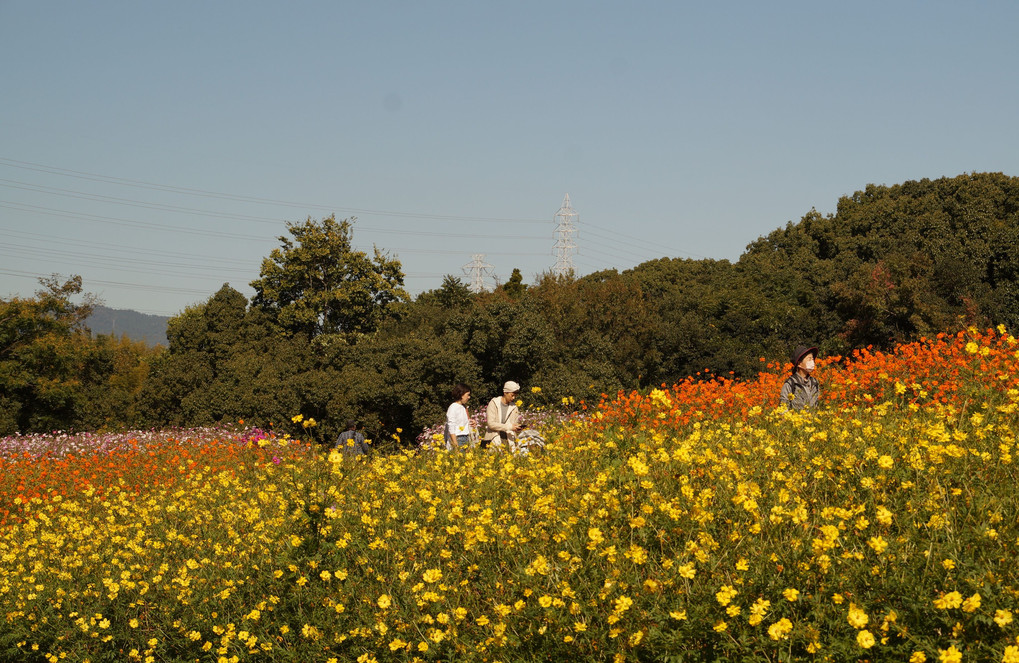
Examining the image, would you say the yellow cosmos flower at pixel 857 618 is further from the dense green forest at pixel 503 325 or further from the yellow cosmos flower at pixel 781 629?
the dense green forest at pixel 503 325

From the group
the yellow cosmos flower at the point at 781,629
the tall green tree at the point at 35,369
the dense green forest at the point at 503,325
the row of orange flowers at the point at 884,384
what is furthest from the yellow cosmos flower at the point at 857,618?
the tall green tree at the point at 35,369

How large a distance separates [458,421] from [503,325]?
23.5 metres

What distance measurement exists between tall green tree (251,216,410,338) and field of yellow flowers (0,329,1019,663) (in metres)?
40.0

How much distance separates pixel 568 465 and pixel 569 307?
37.0 m

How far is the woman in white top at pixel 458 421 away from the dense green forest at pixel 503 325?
1952cm

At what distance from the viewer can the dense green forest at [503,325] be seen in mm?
32875

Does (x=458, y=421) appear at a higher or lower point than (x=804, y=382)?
lower

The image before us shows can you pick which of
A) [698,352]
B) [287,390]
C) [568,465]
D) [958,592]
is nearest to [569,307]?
[698,352]

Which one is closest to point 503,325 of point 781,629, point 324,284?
point 324,284

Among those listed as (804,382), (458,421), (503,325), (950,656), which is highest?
(503,325)

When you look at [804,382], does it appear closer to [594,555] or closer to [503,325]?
[594,555]

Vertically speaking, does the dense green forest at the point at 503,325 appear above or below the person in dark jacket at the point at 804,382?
above

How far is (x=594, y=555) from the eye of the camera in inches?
175

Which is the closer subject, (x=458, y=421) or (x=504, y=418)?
(x=504, y=418)
